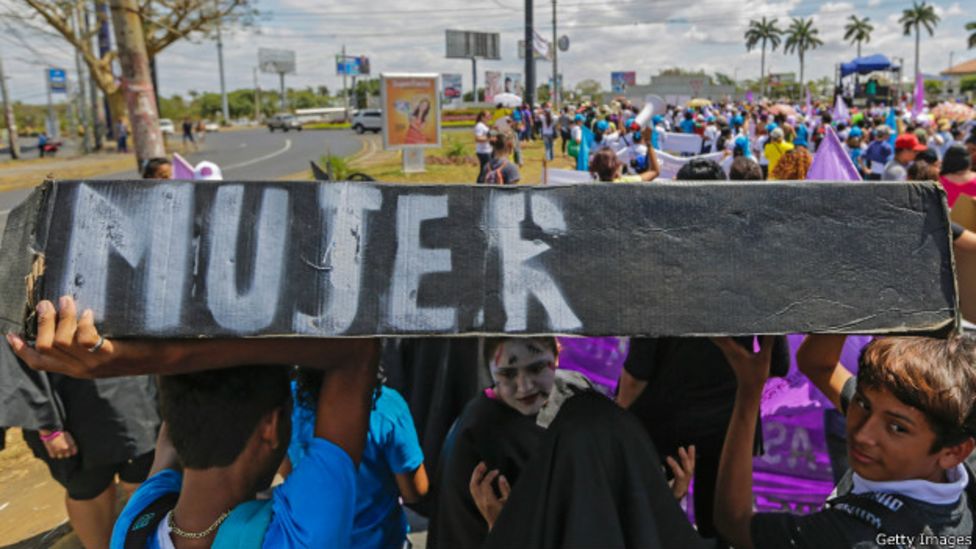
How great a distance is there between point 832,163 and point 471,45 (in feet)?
191

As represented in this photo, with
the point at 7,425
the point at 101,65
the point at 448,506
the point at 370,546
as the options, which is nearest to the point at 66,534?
the point at 7,425

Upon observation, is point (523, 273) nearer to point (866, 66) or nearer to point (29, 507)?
point (29, 507)

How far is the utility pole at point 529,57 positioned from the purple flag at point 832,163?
71.9ft

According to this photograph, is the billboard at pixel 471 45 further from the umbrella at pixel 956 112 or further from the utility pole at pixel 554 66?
the umbrella at pixel 956 112

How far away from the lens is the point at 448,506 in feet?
5.68

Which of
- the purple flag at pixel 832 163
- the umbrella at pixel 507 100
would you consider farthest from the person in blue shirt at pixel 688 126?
the purple flag at pixel 832 163

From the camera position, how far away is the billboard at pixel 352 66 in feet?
257

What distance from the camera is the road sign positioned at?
4575 centimetres

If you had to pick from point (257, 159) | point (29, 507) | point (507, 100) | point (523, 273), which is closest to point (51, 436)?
point (29, 507)

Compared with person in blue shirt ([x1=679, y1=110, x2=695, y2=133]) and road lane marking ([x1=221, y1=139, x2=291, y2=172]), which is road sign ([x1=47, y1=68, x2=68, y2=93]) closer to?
road lane marking ([x1=221, y1=139, x2=291, y2=172])

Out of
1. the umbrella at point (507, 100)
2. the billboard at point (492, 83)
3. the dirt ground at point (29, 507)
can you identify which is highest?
the billboard at point (492, 83)

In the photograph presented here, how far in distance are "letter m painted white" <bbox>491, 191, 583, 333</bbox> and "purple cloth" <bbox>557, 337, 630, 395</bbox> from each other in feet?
9.40

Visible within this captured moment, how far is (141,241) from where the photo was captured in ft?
3.57

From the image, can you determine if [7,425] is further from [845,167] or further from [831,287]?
[845,167]
